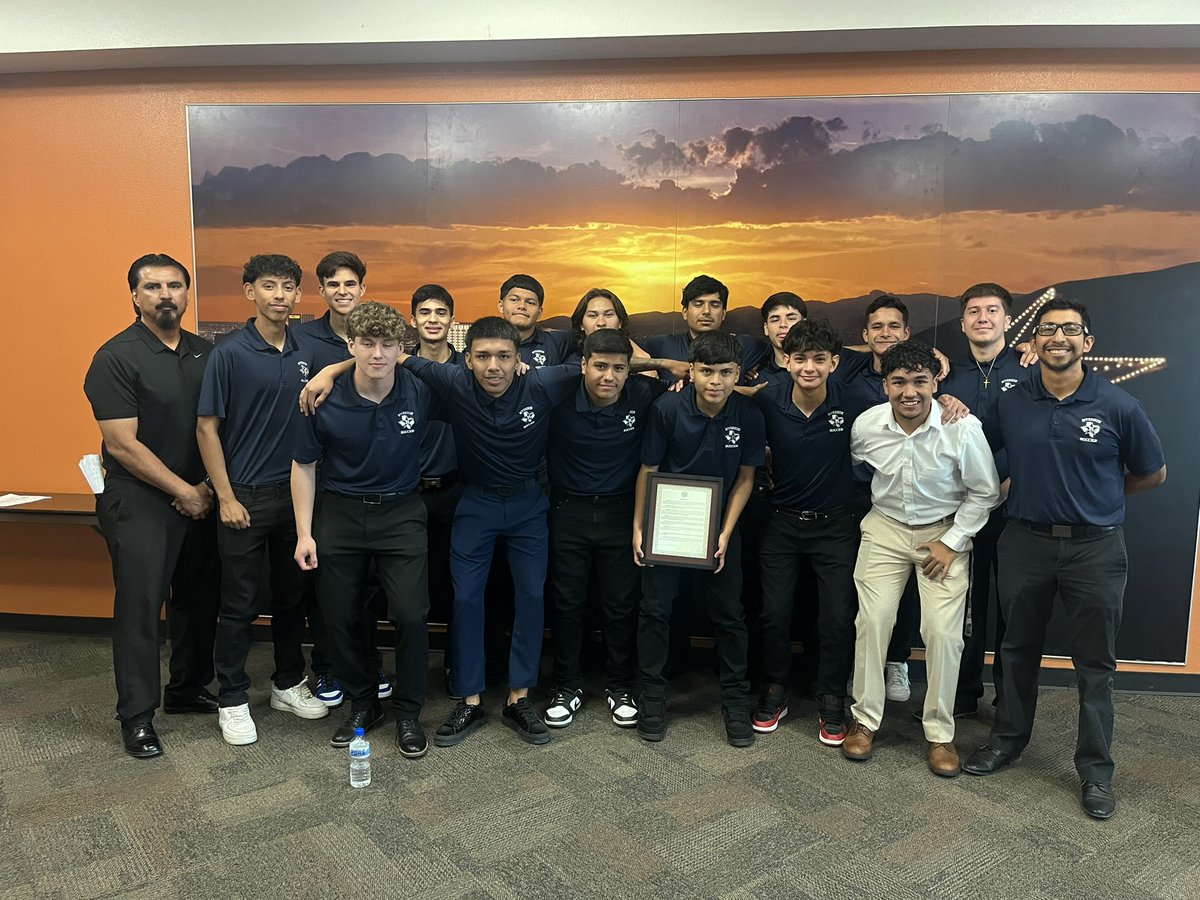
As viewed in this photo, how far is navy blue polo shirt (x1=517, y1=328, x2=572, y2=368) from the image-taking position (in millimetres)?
4020

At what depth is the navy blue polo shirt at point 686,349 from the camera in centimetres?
414

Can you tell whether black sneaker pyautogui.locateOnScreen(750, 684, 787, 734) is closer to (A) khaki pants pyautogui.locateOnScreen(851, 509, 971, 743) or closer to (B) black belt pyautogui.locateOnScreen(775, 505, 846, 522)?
(A) khaki pants pyautogui.locateOnScreen(851, 509, 971, 743)

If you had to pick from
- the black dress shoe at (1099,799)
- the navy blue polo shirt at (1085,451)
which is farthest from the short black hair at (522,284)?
the black dress shoe at (1099,799)

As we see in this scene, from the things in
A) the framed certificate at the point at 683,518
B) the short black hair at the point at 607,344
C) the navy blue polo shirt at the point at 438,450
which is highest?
the short black hair at the point at 607,344

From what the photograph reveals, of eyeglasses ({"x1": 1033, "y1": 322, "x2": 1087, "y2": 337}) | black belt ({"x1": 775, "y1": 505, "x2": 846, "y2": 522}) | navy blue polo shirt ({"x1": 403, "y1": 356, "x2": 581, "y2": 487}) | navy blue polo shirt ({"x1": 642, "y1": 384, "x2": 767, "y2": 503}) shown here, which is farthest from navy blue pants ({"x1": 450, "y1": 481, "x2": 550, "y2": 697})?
eyeglasses ({"x1": 1033, "y1": 322, "x2": 1087, "y2": 337})

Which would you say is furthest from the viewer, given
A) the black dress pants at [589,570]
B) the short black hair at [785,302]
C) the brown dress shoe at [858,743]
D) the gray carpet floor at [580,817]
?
the short black hair at [785,302]

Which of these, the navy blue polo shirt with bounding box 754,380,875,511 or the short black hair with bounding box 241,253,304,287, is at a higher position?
the short black hair with bounding box 241,253,304,287

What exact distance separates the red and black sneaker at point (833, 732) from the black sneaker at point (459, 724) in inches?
65.6

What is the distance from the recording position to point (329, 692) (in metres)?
3.90

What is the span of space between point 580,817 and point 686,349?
243 cm

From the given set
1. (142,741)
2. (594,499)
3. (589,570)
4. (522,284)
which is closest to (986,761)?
(589,570)

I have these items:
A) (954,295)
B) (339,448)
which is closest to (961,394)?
(954,295)

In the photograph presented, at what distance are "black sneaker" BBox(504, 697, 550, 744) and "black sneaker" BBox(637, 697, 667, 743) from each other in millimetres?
459

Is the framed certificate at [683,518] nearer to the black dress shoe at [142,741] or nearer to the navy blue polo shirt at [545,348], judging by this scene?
the navy blue polo shirt at [545,348]
